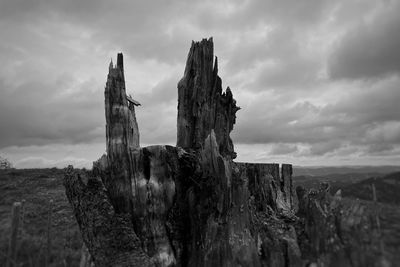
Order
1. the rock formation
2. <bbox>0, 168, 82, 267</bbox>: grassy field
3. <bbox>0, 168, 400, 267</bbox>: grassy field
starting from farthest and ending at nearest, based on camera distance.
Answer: <bbox>0, 168, 82, 267</bbox>: grassy field → the rock formation → <bbox>0, 168, 400, 267</bbox>: grassy field

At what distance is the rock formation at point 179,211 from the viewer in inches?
266

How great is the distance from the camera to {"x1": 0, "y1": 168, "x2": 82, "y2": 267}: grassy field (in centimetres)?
1379

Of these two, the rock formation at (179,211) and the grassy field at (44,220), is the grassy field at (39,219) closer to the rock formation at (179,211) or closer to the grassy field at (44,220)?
the grassy field at (44,220)

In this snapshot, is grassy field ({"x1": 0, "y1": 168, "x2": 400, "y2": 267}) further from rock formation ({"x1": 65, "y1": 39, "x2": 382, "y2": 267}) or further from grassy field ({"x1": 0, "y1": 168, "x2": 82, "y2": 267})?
rock formation ({"x1": 65, "y1": 39, "x2": 382, "y2": 267})

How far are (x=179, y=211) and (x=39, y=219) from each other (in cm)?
1606

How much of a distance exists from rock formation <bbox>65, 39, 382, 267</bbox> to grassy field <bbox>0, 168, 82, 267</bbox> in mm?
1790

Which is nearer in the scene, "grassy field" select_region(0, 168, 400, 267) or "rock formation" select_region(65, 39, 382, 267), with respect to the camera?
Result: "grassy field" select_region(0, 168, 400, 267)

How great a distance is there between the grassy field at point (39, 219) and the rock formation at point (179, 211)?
179 cm

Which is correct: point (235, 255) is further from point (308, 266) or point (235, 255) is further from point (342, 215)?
point (342, 215)

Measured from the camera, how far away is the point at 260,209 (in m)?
8.98

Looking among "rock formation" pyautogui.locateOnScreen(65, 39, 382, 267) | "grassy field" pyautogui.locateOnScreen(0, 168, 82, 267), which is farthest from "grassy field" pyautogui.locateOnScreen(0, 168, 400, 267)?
"rock formation" pyautogui.locateOnScreen(65, 39, 382, 267)

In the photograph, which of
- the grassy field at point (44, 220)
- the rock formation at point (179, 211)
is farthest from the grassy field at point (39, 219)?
the rock formation at point (179, 211)

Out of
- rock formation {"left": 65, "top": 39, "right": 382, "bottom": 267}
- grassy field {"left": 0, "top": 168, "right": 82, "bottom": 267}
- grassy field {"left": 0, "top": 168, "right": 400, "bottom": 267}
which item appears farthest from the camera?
grassy field {"left": 0, "top": 168, "right": 82, "bottom": 267}

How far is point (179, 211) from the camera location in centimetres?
798
